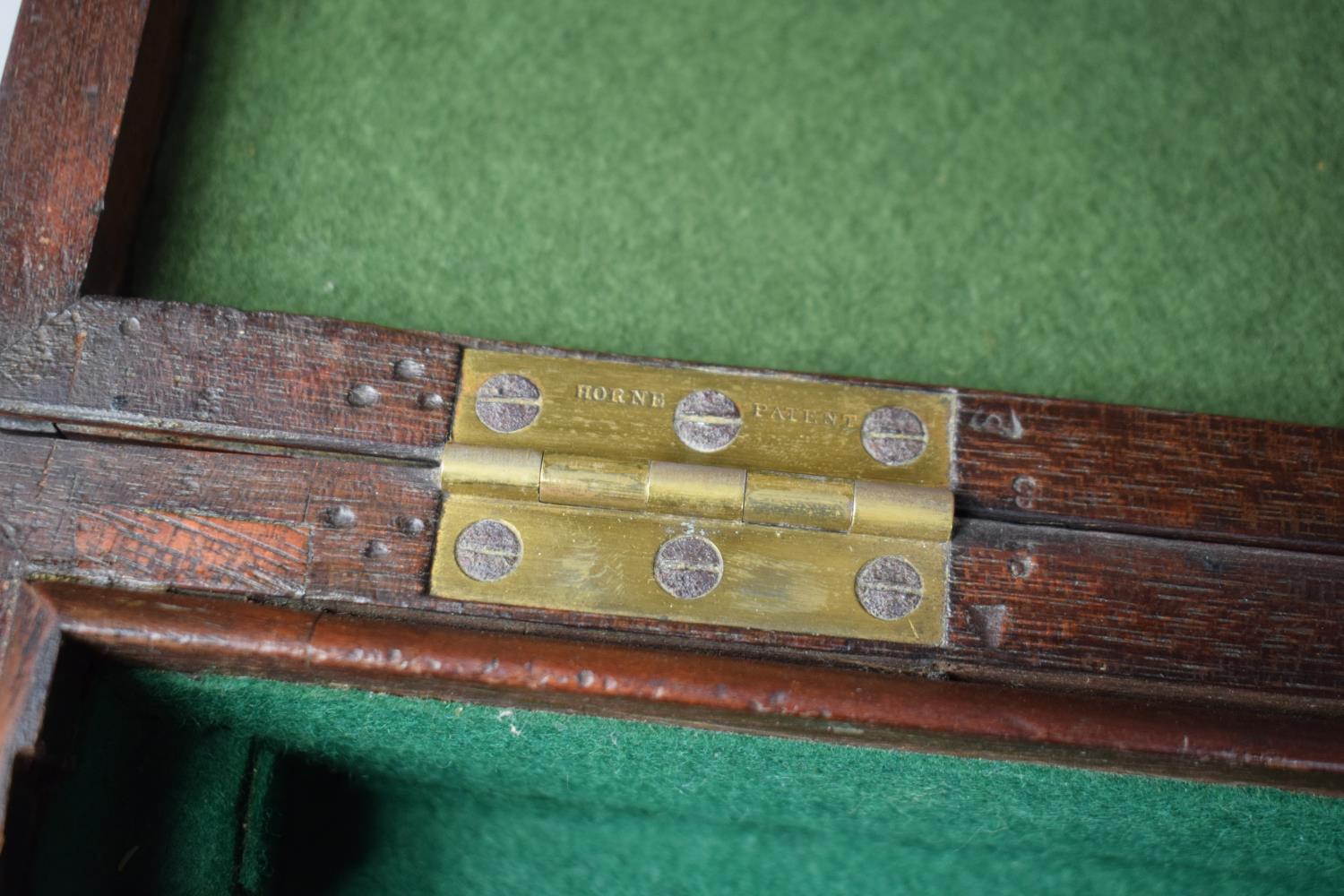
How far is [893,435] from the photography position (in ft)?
2.95

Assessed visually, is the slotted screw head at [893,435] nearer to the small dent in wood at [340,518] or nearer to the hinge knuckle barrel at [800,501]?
the hinge knuckle barrel at [800,501]

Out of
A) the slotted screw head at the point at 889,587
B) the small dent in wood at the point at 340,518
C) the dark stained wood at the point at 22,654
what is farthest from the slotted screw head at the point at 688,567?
the dark stained wood at the point at 22,654

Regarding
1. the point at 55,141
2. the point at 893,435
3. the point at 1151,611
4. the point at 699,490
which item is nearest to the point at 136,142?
the point at 55,141

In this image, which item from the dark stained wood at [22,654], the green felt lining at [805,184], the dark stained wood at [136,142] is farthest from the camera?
the green felt lining at [805,184]

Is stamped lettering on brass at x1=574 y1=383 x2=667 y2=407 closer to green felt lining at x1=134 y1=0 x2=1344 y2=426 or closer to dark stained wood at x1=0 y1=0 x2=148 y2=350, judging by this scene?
green felt lining at x1=134 y1=0 x2=1344 y2=426

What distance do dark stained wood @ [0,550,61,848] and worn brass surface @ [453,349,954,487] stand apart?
35cm

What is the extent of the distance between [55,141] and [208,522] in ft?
1.17

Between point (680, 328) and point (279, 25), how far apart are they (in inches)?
20.6

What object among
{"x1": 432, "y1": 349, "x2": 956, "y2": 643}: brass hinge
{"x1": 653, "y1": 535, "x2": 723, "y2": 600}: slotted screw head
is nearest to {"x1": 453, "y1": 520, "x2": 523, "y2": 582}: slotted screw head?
{"x1": 432, "y1": 349, "x2": 956, "y2": 643}: brass hinge

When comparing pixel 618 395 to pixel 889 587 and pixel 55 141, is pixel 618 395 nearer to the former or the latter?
→ pixel 889 587

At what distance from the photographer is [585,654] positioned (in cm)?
85

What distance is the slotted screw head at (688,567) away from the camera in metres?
0.87

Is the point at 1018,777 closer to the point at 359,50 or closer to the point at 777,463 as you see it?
the point at 777,463

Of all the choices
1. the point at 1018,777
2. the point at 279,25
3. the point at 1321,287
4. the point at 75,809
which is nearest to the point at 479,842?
the point at 75,809
